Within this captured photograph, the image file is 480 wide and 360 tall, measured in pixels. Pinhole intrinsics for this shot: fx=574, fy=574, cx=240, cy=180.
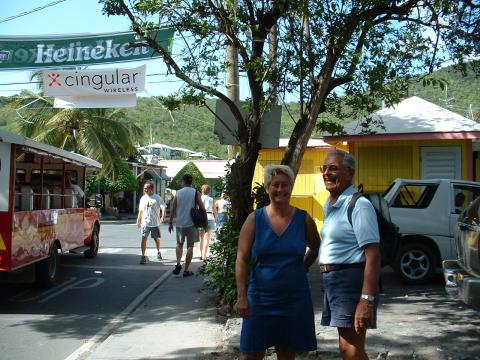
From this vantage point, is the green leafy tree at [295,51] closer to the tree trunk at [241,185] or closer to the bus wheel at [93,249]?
the tree trunk at [241,185]

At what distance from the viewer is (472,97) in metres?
43.3

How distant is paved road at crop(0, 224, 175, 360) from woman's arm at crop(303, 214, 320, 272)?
3141mm

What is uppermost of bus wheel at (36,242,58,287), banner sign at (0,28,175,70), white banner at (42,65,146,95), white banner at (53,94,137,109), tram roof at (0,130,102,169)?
banner sign at (0,28,175,70)

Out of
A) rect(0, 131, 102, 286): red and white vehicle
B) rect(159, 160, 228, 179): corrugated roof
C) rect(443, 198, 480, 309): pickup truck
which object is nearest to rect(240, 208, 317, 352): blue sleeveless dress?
rect(443, 198, 480, 309): pickup truck

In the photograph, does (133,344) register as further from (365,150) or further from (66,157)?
(365,150)

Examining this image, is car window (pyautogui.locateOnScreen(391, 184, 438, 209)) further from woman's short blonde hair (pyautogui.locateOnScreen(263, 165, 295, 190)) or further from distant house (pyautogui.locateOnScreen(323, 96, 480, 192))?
woman's short blonde hair (pyautogui.locateOnScreen(263, 165, 295, 190))

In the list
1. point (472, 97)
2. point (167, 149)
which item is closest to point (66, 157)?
point (472, 97)

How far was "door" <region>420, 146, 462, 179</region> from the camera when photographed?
495 inches

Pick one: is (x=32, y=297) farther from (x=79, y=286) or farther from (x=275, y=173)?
(x=275, y=173)

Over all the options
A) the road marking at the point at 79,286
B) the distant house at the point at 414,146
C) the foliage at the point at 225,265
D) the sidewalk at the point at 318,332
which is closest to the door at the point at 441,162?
the distant house at the point at 414,146

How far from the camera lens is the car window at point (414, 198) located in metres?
9.55

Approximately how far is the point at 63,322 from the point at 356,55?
16.4ft

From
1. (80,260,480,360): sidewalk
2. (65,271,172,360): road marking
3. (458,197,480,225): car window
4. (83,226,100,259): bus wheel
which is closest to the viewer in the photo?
(80,260,480,360): sidewalk

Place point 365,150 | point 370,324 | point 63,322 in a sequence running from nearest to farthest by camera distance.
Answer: point 370,324, point 63,322, point 365,150
